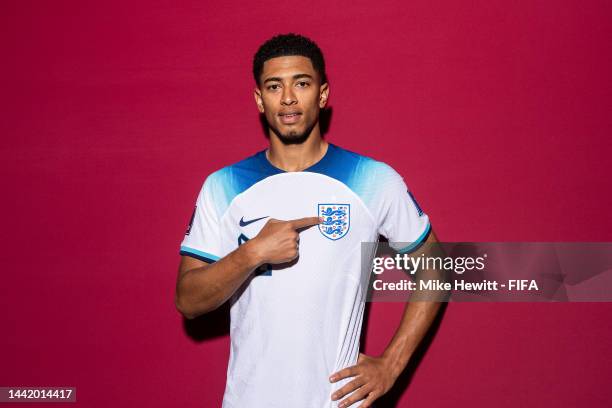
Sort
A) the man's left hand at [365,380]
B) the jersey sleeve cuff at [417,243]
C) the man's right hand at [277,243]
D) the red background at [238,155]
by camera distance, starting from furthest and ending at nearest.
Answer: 1. the red background at [238,155]
2. the jersey sleeve cuff at [417,243]
3. the man's left hand at [365,380]
4. the man's right hand at [277,243]

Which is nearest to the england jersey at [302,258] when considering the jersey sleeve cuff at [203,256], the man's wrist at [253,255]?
the jersey sleeve cuff at [203,256]

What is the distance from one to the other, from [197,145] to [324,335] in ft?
2.33

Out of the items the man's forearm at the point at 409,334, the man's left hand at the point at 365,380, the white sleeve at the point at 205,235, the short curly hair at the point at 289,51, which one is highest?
the short curly hair at the point at 289,51

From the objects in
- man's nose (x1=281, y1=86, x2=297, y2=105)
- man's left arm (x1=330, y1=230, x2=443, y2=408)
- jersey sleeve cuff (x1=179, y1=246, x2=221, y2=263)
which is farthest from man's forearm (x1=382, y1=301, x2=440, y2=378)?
man's nose (x1=281, y1=86, x2=297, y2=105)

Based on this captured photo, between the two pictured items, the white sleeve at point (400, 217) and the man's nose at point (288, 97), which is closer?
the man's nose at point (288, 97)

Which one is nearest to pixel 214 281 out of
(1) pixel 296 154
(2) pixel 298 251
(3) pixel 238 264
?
(3) pixel 238 264

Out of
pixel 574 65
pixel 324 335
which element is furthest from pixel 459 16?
pixel 324 335

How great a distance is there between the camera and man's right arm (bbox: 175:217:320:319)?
1227 millimetres

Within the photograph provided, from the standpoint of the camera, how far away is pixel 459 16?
1.63 meters

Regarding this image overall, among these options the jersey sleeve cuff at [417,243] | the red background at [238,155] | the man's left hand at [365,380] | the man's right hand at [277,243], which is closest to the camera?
the man's right hand at [277,243]

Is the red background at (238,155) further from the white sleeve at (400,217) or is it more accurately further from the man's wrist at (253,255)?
the man's wrist at (253,255)

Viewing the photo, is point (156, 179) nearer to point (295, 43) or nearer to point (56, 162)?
point (56, 162)

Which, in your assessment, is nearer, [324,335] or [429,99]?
[324,335]

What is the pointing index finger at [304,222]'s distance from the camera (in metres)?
1.26
